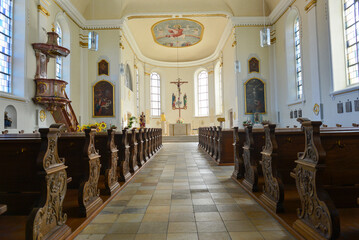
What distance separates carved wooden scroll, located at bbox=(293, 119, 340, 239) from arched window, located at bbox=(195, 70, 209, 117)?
64.9 feet

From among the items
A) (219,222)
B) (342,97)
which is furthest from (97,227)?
(342,97)

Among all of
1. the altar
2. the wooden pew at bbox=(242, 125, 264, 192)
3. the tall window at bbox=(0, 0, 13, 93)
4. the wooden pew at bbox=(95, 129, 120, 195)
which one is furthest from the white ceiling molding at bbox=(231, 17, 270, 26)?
the wooden pew at bbox=(95, 129, 120, 195)

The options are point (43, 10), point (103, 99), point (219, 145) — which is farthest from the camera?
point (103, 99)

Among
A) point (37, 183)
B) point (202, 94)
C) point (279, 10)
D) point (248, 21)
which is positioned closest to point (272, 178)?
point (37, 183)

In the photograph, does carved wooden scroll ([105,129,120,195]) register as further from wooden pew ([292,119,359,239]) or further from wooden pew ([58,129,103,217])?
wooden pew ([292,119,359,239])

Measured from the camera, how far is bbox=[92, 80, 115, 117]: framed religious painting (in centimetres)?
1305

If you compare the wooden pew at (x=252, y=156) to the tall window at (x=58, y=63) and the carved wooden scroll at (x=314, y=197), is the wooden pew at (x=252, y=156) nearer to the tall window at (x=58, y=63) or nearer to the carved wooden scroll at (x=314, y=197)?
the carved wooden scroll at (x=314, y=197)

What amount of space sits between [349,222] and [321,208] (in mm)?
474

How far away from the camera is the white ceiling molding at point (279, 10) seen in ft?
37.4

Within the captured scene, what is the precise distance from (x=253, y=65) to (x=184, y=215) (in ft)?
39.1

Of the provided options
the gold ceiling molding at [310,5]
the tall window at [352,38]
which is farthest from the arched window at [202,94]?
the tall window at [352,38]

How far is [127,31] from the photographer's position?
49.1ft

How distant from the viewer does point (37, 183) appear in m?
2.46

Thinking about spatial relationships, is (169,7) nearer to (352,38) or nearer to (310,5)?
(310,5)
